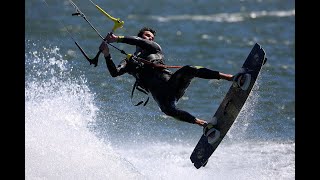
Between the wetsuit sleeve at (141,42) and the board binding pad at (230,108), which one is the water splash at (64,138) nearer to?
the board binding pad at (230,108)

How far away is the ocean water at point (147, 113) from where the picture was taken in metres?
10.1

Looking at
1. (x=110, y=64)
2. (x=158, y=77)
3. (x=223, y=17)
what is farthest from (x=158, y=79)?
(x=223, y=17)

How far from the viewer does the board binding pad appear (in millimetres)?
8922

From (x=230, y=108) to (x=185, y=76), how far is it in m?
0.87

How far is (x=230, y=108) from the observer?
9398 mm

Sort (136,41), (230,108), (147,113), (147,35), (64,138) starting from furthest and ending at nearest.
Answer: (147,113), (64,138), (147,35), (230,108), (136,41)

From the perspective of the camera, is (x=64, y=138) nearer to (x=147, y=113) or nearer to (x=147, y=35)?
(x=147, y=35)

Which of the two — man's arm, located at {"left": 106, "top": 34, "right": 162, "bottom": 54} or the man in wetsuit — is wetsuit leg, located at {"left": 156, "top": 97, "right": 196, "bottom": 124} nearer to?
the man in wetsuit

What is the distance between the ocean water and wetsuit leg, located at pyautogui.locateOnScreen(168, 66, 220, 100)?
2.30 feet

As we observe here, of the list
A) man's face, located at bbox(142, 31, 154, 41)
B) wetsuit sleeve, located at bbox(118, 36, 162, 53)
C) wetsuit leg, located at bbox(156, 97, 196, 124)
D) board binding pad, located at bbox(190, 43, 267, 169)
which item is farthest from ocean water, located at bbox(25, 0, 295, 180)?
man's face, located at bbox(142, 31, 154, 41)

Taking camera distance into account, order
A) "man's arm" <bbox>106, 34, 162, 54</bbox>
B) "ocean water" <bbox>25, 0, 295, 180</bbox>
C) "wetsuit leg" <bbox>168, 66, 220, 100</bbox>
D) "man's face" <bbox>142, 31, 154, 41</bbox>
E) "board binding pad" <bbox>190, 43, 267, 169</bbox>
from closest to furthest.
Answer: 1. "wetsuit leg" <bbox>168, 66, 220, 100</bbox>
2. "man's arm" <bbox>106, 34, 162, 54</bbox>
3. "board binding pad" <bbox>190, 43, 267, 169</bbox>
4. "man's face" <bbox>142, 31, 154, 41</bbox>
5. "ocean water" <bbox>25, 0, 295, 180</bbox>

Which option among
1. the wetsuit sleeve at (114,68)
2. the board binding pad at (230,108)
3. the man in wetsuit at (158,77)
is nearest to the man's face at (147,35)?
the man in wetsuit at (158,77)
